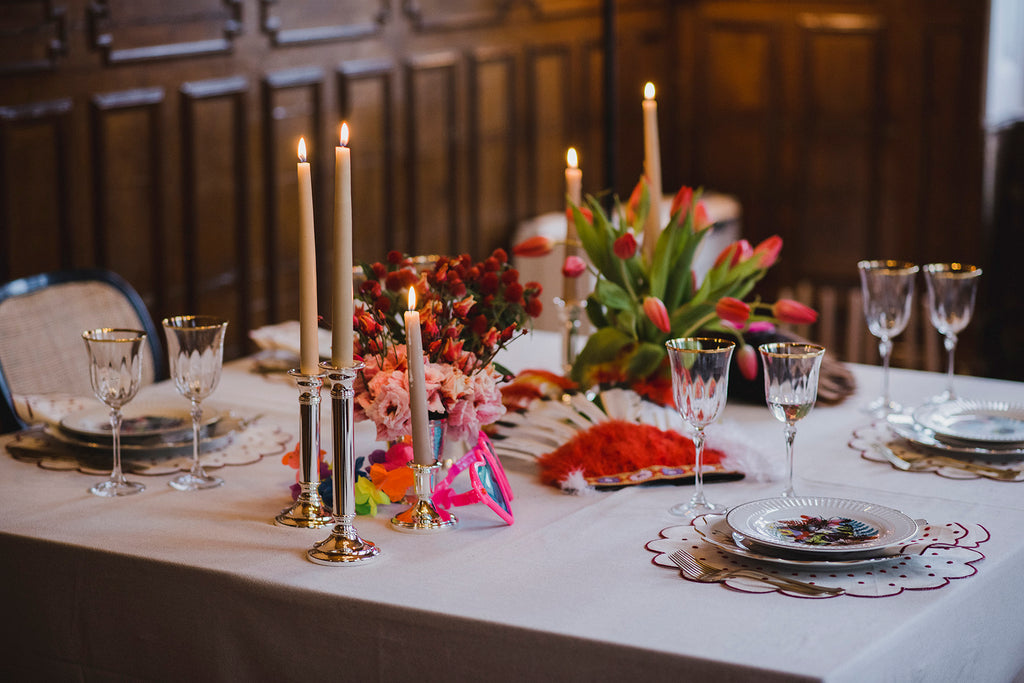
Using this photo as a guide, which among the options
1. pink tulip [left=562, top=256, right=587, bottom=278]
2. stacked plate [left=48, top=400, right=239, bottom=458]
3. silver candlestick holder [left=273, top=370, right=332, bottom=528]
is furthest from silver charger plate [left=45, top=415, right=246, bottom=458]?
pink tulip [left=562, top=256, right=587, bottom=278]

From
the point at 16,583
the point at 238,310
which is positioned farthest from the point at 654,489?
the point at 238,310

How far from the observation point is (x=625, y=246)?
1721 millimetres

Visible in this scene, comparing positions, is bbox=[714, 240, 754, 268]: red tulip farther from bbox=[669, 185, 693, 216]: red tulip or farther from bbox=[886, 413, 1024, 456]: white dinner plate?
bbox=[886, 413, 1024, 456]: white dinner plate

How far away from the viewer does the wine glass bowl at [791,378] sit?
4.54 ft

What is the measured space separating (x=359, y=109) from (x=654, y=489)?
2.33 metres

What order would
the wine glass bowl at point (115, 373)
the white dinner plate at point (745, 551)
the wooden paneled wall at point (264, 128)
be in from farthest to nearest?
the wooden paneled wall at point (264, 128), the wine glass bowl at point (115, 373), the white dinner plate at point (745, 551)

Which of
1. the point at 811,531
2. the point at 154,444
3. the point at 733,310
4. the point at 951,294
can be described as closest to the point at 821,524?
the point at 811,531

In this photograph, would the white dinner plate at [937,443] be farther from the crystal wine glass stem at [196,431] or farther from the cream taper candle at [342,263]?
the crystal wine glass stem at [196,431]

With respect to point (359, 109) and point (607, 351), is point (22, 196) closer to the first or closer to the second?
point (359, 109)

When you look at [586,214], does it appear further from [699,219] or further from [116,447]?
[116,447]

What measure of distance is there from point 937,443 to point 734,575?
1.86 ft

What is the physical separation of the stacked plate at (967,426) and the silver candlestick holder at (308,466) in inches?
32.4

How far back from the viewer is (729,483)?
159 cm

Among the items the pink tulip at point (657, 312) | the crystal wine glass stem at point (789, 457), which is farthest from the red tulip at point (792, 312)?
the crystal wine glass stem at point (789, 457)
